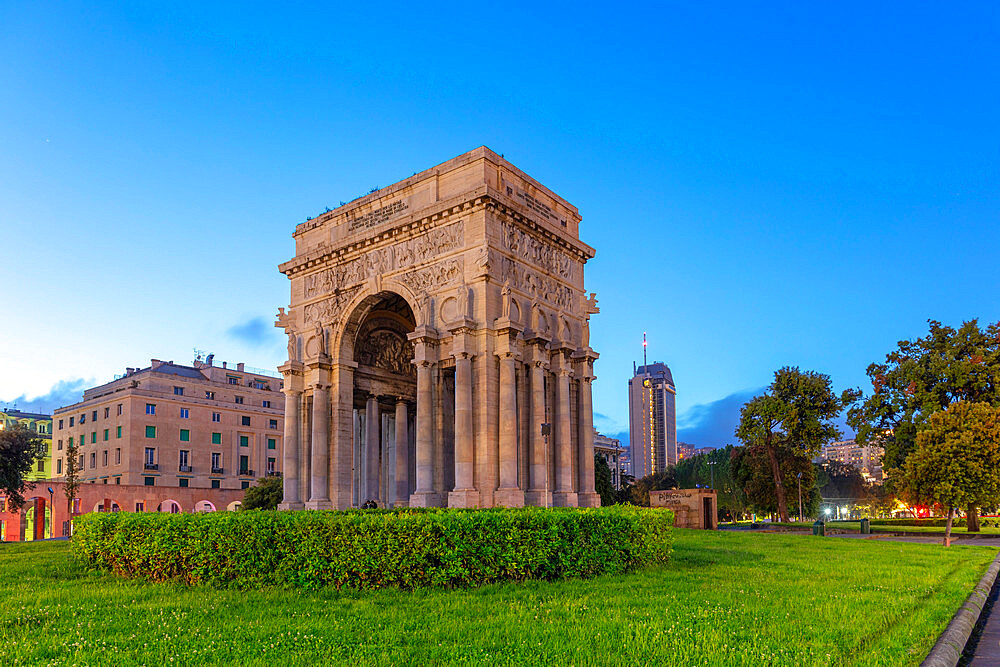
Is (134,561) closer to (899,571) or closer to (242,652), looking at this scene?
(242,652)

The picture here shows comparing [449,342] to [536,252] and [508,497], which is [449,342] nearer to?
[536,252]

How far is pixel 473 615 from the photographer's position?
36.0 feet

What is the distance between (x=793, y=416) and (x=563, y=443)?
100ft

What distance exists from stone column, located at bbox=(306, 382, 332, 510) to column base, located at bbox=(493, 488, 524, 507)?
8.45m

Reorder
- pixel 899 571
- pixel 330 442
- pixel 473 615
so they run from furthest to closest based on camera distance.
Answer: pixel 330 442, pixel 899 571, pixel 473 615

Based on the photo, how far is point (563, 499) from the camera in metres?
29.7

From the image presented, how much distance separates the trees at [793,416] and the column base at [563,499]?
31159 millimetres

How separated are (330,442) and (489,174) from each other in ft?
43.6

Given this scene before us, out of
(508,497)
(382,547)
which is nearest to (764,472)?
(508,497)

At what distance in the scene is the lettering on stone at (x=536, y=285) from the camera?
30.1m

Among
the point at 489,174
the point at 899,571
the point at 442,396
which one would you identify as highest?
the point at 489,174

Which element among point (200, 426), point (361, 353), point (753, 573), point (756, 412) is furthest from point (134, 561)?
point (200, 426)

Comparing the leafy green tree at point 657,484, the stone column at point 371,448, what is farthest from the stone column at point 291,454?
the leafy green tree at point 657,484

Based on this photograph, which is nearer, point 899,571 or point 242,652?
point 242,652
